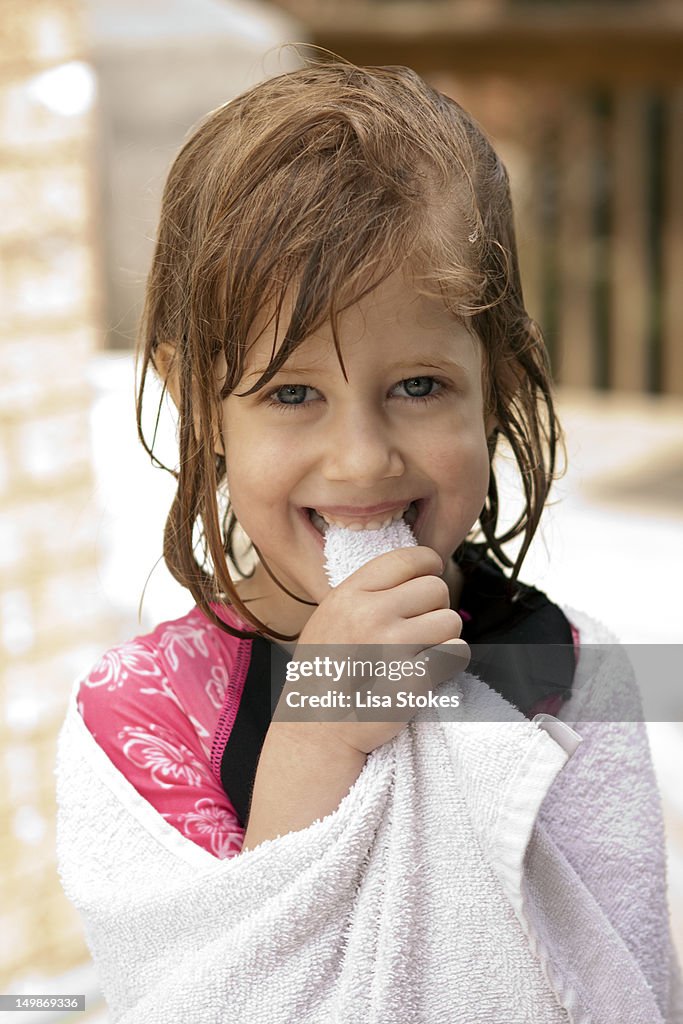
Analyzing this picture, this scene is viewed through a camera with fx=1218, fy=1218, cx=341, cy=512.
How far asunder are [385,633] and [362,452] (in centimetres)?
9

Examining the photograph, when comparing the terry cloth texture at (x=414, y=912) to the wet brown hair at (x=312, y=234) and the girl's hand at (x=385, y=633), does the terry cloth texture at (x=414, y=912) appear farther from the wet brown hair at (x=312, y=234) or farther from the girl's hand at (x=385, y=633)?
the wet brown hair at (x=312, y=234)

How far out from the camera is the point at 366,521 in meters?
0.64

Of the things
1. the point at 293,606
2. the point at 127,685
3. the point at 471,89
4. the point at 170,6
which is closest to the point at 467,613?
the point at 293,606

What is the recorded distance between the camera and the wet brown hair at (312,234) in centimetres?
61

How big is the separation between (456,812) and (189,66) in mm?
4133

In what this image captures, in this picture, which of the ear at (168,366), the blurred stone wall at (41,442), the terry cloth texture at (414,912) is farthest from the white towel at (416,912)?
the blurred stone wall at (41,442)

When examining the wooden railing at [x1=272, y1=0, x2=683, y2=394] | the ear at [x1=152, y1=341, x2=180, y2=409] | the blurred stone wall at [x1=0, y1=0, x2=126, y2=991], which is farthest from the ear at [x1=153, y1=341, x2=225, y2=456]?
the wooden railing at [x1=272, y1=0, x2=683, y2=394]

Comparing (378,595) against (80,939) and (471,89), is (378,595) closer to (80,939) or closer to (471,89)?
(80,939)

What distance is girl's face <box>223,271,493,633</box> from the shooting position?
0.61 metres

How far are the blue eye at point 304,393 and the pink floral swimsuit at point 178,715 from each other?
0.57 feet

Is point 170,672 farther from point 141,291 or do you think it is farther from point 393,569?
point 141,291

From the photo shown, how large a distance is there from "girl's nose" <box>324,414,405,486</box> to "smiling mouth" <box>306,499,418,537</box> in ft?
0.11

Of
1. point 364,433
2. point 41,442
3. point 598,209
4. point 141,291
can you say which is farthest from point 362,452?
point 598,209
